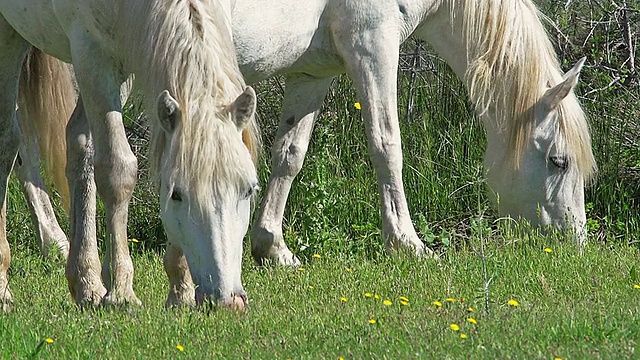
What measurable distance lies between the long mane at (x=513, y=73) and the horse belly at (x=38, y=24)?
2.59 meters

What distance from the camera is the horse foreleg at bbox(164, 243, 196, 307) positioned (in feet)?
16.3

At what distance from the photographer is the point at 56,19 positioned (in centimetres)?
539

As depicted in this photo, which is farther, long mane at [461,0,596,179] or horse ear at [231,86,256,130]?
long mane at [461,0,596,179]

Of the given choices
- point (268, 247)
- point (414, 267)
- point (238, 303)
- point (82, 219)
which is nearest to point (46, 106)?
point (82, 219)

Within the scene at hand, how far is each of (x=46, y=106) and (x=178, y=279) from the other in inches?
82.6

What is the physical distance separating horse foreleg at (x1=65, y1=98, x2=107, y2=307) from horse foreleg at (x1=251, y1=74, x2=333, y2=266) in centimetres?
168

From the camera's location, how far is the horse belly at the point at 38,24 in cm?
545

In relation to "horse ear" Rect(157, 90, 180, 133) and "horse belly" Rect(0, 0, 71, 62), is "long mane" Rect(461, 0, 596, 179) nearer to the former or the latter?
"horse belly" Rect(0, 0, 71, 62)

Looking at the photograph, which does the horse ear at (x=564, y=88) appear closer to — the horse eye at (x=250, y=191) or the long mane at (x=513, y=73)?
the long mane at (x=513, y=73)

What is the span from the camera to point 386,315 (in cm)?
462

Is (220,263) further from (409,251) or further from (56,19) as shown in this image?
(409,251)

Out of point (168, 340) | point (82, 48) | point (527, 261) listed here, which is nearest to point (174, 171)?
point (168, 340)

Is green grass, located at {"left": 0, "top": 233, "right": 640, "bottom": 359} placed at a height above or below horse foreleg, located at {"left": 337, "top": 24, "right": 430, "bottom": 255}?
below

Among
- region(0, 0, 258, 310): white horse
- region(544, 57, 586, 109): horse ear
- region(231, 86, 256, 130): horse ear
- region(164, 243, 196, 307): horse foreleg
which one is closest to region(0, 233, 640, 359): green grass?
region(164, 243, 196, 307): horse foreleg
